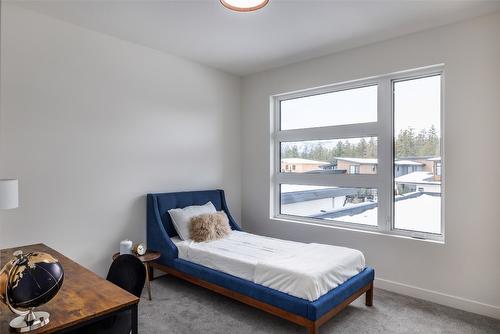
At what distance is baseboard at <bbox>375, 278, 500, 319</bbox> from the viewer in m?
2.83

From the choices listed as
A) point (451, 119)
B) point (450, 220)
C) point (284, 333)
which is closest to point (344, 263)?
point (284, 333)

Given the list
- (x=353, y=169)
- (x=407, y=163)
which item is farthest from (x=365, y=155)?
(x=407, y=163)

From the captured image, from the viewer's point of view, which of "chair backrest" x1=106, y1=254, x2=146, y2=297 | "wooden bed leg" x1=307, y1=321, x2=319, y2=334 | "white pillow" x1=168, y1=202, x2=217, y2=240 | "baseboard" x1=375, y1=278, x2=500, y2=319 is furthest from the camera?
"white pillow" x1=168, y1=202, x2=217, y2=240

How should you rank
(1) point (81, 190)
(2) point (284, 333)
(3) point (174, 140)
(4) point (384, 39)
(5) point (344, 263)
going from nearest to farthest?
1. (2) point (284, 333)
2. (5) point (344, 263)
3. (1) point (81, 190)
4. (4) point (384, 39)
5. (3) point (174, 140)

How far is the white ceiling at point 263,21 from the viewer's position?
2.72m

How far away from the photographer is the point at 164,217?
3.71 meters

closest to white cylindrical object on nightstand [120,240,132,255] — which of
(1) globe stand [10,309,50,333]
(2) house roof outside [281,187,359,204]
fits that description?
(1) globe stand [10,309,50,333]

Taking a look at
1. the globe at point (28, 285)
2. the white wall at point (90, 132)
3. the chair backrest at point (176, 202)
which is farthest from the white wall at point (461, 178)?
the globe at point (28, 285)

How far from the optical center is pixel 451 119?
3039mm

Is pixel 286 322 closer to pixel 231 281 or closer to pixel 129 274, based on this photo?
pixel 231 281

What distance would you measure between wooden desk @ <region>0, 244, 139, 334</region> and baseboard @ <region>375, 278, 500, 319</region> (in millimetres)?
2829

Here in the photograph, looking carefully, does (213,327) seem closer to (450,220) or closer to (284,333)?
(284,333)

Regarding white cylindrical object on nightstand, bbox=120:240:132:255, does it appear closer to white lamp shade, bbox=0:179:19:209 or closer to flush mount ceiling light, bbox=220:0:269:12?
white lamp shade, bbox=0:179:19:209

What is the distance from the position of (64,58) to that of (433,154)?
387 centimetres
